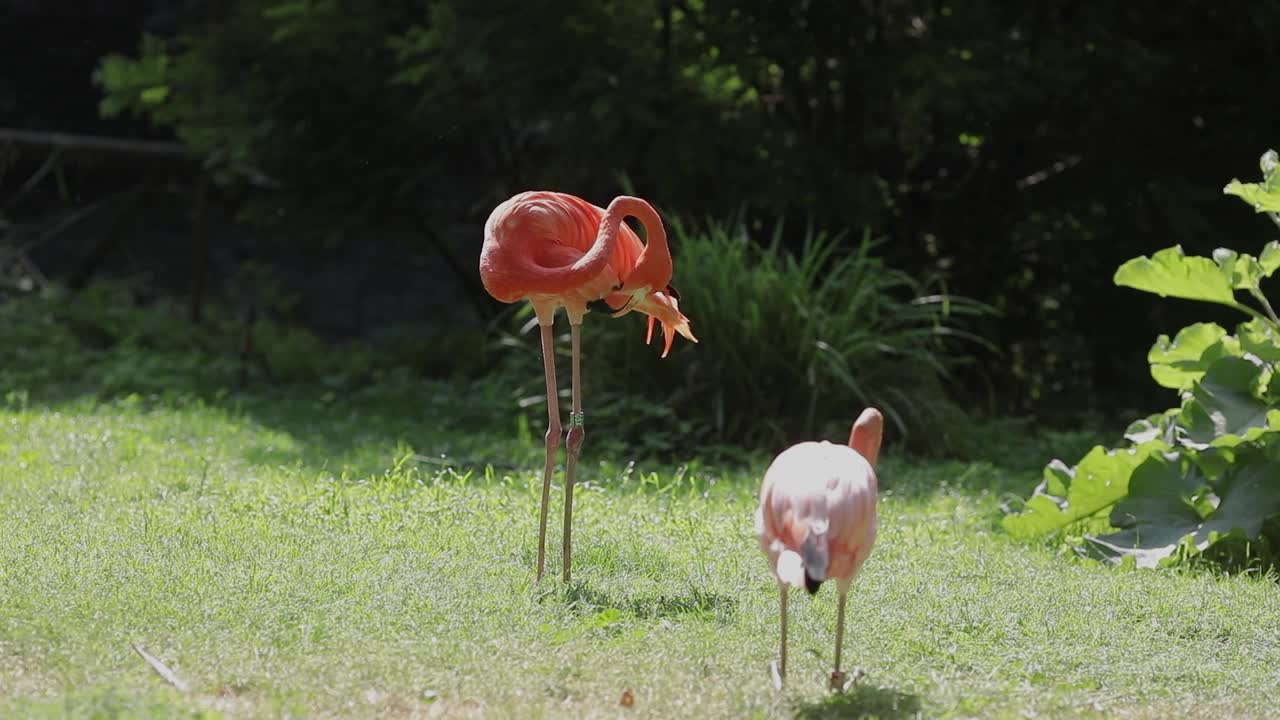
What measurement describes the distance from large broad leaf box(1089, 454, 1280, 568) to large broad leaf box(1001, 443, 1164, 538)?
0.13 ft

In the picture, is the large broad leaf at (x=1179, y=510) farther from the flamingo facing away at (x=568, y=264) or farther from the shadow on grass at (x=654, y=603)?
the flamingo facing away at (x=568, y=264)

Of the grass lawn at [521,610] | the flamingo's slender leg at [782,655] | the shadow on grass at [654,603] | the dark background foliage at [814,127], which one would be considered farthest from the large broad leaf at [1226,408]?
the dark background foliage at [814,127]

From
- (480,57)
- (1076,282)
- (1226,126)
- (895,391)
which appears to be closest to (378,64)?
(480,57)

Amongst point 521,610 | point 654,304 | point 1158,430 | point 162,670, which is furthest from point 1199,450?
point 162,670

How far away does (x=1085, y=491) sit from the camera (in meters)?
4.85

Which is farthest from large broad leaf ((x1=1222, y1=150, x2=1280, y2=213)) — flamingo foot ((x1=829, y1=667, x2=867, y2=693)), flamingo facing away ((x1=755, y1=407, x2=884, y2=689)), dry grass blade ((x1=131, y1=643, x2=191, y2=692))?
dry grass blade ((x1=131, y1=643, x2=191, y2=692))

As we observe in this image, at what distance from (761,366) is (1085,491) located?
93.4 inches

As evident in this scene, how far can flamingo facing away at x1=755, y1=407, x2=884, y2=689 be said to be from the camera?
3006mm

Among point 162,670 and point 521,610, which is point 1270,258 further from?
point 162,670

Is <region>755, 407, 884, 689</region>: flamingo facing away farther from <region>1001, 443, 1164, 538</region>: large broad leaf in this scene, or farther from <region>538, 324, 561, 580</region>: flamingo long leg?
<region>1001, 443, 1164, 538</region>: large broad leaf

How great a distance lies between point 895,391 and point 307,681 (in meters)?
4.42

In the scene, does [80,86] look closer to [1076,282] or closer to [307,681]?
[1076,282]

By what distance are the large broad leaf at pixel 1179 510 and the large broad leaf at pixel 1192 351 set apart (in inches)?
13.0

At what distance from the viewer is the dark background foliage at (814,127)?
7.96 metres
